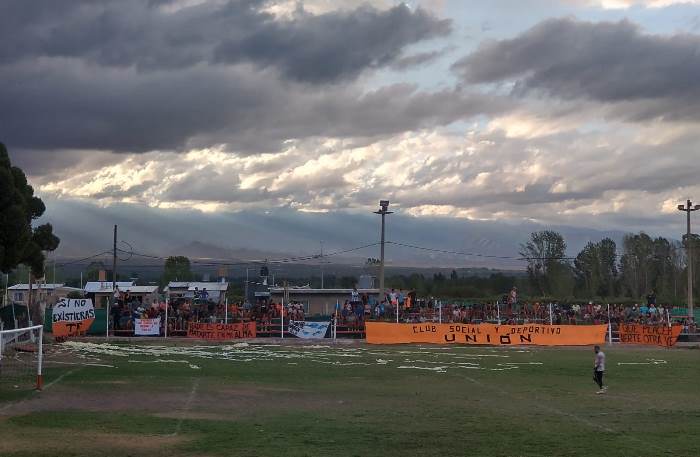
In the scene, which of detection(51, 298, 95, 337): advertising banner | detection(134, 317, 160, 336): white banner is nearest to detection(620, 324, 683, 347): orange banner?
detection(134, 317, 160, 336): white banner

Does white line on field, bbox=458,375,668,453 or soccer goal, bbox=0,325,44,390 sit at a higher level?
soccer goal, bbox=0,325,44,390

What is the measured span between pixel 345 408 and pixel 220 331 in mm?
29774

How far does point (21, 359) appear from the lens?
30.9m

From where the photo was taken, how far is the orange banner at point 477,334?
47281 mm

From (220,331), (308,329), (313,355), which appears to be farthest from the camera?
(308,329)

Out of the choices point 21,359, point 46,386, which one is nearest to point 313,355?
point 21,359

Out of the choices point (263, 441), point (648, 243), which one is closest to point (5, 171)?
point (263, 441)

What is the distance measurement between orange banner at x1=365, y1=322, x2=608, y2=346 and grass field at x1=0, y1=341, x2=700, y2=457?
33.6 ft

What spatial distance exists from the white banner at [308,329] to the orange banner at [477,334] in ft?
11.8

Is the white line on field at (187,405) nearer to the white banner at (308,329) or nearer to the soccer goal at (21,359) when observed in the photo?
the soccer goal at (21,359)

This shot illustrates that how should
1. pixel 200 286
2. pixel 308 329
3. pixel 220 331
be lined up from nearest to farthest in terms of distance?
pixel 220 331, pixel 308 329, pixel 200 286

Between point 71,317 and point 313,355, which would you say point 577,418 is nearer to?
point 313,355

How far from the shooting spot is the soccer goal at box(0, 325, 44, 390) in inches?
934

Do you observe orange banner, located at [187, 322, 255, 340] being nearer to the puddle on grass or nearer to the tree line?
the puddle on grass
